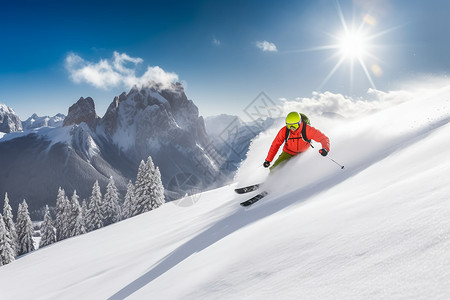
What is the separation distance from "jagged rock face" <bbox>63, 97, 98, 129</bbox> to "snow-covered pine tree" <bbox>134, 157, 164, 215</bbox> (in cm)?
16072

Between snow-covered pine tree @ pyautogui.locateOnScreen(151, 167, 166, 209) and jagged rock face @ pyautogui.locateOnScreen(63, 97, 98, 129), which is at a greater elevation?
jagged rock face @ pyautogui.locateOnScreen(63, 97, 98, 129)

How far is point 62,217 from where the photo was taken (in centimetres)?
3731

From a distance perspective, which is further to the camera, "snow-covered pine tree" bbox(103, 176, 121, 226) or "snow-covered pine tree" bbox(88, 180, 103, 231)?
"snow-covered pine tree" bbox(103, 176, 121, 226)

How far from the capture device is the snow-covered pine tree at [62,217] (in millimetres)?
36344

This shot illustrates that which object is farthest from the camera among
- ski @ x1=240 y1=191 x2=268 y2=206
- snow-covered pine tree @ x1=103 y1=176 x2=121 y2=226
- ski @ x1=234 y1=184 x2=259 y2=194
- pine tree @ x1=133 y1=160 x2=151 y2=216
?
snow-covered pine tree @ x1=103 y1=176 x2=121 y2=226

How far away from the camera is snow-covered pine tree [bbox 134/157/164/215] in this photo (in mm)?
30156

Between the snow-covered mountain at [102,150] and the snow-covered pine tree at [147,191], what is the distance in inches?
3312

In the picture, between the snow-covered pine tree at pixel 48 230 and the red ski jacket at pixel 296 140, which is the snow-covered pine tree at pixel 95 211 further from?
the red ski jacket at pixel 296 140

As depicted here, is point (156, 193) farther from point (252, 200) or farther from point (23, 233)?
point (252, 200)

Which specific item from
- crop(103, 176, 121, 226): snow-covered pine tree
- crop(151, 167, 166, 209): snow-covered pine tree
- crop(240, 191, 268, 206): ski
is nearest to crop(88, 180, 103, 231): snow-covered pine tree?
crop(103, 176, 121, 226): snow-covered pine tree

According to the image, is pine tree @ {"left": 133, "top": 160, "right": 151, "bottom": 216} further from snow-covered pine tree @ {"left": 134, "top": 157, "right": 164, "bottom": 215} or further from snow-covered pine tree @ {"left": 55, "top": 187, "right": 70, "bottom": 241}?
snow-covered pine tree @ {"left": 55, "top": 187, "right": 70, "bottom": 241}

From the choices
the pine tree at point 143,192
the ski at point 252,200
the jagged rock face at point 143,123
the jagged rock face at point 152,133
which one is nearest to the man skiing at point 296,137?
the ski at point 252,200

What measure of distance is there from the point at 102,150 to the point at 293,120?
525 ft

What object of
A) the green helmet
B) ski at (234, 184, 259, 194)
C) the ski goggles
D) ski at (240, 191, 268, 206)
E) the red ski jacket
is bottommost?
ski at (240, 191, 268, 206)
